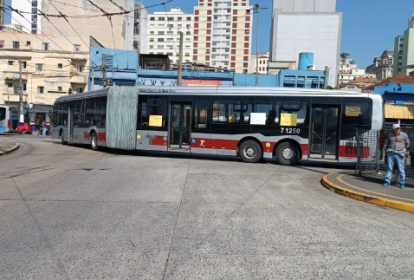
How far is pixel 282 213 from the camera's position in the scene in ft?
20.1

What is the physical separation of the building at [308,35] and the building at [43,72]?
144 feet

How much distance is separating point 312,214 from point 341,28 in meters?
77.7

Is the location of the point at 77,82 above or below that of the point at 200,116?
above

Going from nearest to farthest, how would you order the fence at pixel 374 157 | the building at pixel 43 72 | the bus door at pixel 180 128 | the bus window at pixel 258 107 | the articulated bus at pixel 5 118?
the fence at pixel 374 157 < the bus window at pixel 258 107 < the bus door at pixel 180 128 < the articulated bus at pixel 5 118 < the building at pixel 43 72

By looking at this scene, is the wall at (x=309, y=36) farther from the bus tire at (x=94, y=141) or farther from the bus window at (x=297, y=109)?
the bus window at (x=297, y=109)

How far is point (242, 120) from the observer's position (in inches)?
562

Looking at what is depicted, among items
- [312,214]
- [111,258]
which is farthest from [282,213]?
[111,258]

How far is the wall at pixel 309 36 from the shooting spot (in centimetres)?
7381

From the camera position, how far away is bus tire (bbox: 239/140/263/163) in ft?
46.3

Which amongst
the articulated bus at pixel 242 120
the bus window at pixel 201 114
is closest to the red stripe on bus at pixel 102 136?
the articulated bus at pixel 242 120

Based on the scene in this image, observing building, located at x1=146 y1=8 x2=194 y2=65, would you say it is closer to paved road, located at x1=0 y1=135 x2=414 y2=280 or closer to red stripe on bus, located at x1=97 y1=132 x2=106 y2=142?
red stripe on bus, located at x1=97 y1=132 x2=106 y2=142

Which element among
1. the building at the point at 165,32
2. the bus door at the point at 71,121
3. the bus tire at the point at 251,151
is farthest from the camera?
the building at the point at 165,32

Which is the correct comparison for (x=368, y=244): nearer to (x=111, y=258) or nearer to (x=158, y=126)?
(x=111, y=258)

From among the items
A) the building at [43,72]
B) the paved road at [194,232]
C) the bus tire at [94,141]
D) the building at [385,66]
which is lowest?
the paved road at [194,232]
